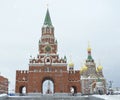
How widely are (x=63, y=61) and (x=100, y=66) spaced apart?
102ft

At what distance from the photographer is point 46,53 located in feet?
186

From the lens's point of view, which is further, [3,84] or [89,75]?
[89,75]

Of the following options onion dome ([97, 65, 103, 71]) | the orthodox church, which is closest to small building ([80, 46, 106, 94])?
onion dome ([97, 65, 103, 71])

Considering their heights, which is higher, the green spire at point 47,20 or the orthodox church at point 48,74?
the green spire at point 47,20

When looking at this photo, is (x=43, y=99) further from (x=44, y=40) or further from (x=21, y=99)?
(x=44, y=40)

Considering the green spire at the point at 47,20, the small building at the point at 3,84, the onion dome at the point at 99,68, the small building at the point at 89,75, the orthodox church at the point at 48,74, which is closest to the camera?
the orthodox church at the point at 48,74

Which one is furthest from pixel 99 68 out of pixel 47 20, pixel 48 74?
pixel 48 74

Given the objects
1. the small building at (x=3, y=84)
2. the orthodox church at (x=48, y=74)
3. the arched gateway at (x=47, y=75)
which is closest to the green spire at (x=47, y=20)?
the orthodox church at (x=48, y=74)

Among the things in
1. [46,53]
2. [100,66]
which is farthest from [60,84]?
[100,66]

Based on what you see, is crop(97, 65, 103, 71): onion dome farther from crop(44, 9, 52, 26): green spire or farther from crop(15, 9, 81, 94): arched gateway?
crop(44, 9, 52, 26): green spire

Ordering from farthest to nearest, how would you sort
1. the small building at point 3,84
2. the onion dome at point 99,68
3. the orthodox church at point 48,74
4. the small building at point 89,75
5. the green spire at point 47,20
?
the onion dome at point 99,68 → the small building at point 89,75 → the small building at point 3,84 → the green spire at point 47,20 → the orthodox church at point 48,74

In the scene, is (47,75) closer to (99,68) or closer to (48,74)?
(48,74)

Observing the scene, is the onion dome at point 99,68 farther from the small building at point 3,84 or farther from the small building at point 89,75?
the small building at point 3,84

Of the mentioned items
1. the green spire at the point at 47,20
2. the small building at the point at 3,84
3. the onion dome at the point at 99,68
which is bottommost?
the small building at the point at 3,84
